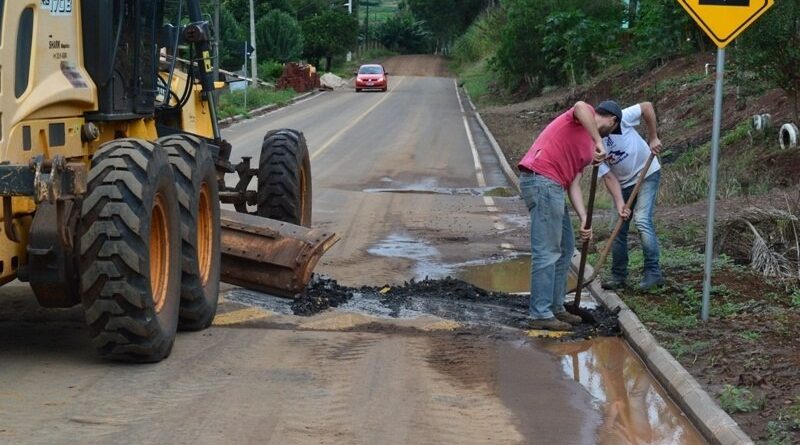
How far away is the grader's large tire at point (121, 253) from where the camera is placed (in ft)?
23.2

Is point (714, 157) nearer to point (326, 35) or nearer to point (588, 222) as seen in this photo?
point (588, 222)

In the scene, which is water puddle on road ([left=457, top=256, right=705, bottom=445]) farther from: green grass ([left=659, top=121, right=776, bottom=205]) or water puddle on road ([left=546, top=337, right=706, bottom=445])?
green grass ([left=659, top=121, right=776, bottom=205])

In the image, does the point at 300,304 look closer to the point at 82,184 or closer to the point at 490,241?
the point at 82,184

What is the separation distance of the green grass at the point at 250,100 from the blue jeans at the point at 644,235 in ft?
94.5

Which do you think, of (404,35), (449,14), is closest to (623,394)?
(449,14)

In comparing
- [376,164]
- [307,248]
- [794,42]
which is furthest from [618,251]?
[376,164]

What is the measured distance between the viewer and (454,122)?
40562mm

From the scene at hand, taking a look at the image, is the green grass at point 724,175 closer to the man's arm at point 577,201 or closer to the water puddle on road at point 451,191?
the water puddle on road at point 451,191

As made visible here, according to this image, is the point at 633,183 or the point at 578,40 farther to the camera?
the point at 578,40

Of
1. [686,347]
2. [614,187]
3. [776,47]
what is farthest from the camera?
[776,47]

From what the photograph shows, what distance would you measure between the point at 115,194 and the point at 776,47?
1099 centimetres

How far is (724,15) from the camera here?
8.90 meters

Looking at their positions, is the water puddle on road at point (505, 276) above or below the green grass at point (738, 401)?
below

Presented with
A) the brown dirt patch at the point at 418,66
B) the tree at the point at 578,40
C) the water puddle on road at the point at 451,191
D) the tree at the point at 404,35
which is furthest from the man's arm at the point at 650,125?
the tree at the point at 404,35
